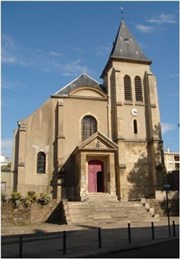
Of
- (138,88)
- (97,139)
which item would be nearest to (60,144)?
(97,139)

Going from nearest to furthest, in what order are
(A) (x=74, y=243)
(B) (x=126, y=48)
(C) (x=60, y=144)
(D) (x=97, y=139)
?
(A) (x=74, y=243), (D) (x=97, y=139), (C) (x=60, y=144), (B) (x=126, y=48)

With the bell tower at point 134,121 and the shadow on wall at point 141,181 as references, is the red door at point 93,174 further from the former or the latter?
the shadow on wall at point 141,181

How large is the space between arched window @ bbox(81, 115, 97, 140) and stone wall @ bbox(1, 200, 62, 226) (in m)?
9.17

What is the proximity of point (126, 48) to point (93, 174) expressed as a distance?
16.0 meters

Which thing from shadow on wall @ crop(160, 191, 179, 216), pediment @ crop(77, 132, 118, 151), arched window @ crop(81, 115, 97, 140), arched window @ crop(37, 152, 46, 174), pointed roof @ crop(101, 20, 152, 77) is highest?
pointed roof @ crop(101, 20, 152, 77)

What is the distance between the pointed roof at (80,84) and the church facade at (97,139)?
0.10 metres

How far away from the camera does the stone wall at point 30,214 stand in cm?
Answer: 2019

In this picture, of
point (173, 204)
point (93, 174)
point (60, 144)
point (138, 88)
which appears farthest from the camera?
point (138, 88)

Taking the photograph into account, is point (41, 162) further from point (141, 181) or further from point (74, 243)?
point (74, 243)

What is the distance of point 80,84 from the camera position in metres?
32.2

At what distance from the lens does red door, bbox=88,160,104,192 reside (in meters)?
26.7

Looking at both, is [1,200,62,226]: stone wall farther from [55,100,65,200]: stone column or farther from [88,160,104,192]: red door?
[88,160,104,192]: red door

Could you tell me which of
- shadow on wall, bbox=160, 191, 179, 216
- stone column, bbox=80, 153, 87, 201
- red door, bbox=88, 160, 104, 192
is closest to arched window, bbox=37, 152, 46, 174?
stone column, bbox=80, 153, 87, 201

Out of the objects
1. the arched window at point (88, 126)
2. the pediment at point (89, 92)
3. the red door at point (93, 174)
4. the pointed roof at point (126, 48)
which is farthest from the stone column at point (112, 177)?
the pointed roof at point (126, 48)
